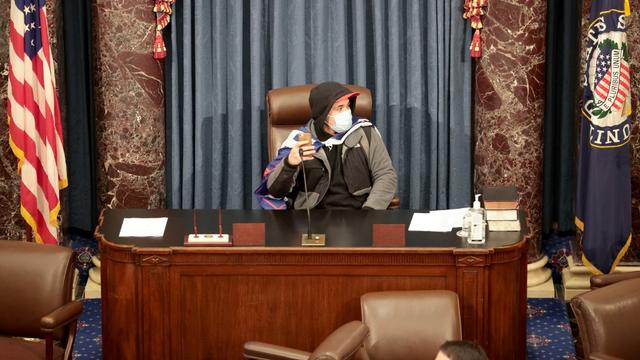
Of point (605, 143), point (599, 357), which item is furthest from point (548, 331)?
point (599, 357)

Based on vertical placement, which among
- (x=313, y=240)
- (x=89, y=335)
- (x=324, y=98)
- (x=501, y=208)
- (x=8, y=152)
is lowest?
(x=89, y=335)

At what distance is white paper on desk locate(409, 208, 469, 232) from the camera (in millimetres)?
4969

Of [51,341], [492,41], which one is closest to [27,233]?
[51,341]

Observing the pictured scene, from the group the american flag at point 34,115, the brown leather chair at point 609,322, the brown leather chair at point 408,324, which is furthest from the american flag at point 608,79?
the american flag at point 34,115

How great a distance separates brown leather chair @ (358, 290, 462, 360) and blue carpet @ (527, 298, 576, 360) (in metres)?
1.45

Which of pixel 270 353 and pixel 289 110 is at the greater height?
pixel 289 110

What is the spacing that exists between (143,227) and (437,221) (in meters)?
1.35

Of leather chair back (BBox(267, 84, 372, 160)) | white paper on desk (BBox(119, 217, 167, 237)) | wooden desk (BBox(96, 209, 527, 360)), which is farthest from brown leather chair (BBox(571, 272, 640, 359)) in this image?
leather chair back (BBox(267, 84, 372, 160))

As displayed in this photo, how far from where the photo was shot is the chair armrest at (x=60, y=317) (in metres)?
4.18

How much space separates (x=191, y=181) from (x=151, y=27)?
3.26 ft

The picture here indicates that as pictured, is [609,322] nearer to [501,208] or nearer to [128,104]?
[501,208]

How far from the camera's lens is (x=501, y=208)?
4895 mm

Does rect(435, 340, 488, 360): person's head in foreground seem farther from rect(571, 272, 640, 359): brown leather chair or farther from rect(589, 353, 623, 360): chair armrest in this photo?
rect(571, 272, 640, 359): brown leather chair

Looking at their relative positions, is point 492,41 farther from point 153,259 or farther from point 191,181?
point 153,259
